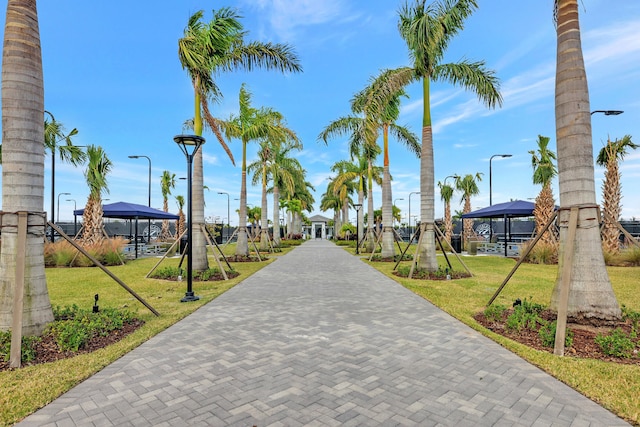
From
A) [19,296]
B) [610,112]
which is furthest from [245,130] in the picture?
[610,112]

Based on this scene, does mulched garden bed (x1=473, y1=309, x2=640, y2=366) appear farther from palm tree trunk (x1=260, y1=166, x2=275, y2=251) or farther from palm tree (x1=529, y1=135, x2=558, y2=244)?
palm tree trunk (x1=260, y1=166, x2=275, y2=251)

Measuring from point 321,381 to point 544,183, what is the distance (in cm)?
2134

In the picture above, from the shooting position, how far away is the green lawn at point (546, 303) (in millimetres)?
3471

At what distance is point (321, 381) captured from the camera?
150 inches

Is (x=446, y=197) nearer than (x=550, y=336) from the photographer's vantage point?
No

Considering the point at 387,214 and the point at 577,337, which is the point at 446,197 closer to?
the point at 387,214

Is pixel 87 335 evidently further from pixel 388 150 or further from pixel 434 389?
pixel 388 150

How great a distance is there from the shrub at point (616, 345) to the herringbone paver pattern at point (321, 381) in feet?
3.95

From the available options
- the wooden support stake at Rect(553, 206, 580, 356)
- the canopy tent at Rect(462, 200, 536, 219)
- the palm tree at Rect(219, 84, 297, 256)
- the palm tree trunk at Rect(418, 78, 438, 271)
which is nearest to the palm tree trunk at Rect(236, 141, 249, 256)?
the palm tree at Rect(219, 84, 297, 256)

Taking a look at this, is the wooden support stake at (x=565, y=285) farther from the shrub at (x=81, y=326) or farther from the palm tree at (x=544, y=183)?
the palm tree at (x=544, y=183)

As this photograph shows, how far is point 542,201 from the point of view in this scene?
19719 mm

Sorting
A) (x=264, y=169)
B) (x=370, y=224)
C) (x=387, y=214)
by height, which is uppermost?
(x=264, y=169)

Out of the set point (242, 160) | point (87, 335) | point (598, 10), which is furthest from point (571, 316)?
point (242, 160)

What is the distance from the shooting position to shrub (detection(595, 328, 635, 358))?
445cm
